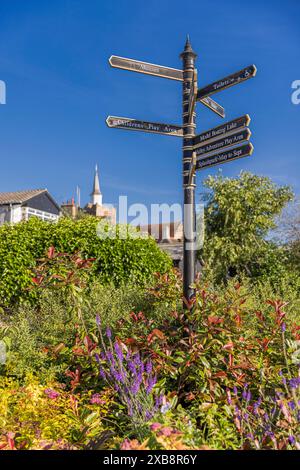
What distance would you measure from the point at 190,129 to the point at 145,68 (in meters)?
0.80

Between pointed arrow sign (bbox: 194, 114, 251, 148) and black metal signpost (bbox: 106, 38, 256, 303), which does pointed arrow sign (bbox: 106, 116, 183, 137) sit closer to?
black metal signpost (bbox: 106, 38, 256, 303)

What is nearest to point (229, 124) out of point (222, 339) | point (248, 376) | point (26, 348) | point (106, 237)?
point (222, 339)

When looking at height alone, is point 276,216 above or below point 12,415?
above

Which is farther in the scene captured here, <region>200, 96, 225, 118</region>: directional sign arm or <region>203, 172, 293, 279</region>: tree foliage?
<region>203, 172, 293, 279</region>: tree foliage

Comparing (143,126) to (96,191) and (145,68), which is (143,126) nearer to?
(145,68)

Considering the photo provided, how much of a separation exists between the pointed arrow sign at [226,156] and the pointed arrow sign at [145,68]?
109 cm

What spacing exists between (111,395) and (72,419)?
0.58 meters

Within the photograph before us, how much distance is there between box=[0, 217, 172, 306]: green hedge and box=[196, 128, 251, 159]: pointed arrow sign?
17.3ft

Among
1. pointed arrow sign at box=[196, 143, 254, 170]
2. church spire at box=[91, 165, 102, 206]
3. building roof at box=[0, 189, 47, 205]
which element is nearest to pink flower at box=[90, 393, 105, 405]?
pointed arrow sign at box=[196, 143, 254, 170]

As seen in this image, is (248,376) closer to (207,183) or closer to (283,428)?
(283,428)

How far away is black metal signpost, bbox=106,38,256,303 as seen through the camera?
14.6 feet

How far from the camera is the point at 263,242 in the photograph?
18.3m

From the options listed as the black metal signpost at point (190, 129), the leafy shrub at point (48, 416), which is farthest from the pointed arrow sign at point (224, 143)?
the leafy shrub at point (48, 416)

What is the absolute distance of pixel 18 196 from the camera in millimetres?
32250
